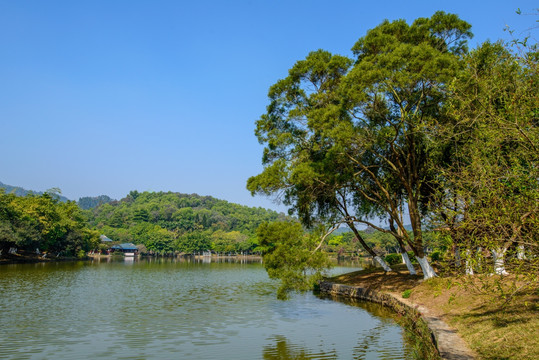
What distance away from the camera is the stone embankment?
10344 millimetres

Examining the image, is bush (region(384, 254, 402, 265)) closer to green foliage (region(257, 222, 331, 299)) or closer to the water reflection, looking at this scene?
green foliage (region(257, 222, 331, 299))

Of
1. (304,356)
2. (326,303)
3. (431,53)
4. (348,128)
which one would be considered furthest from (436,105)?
(304,356)

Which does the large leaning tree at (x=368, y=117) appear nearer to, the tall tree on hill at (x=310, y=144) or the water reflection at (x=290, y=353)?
the tall tree on hill at (x=310, y=144)

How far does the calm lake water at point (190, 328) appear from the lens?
1290 cm

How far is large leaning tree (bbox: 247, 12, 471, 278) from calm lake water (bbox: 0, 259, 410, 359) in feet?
19.2

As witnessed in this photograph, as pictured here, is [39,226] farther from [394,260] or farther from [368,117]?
[368,117]

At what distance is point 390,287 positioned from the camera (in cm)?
2444

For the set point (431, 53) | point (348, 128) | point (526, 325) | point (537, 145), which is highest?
point (431, 53)

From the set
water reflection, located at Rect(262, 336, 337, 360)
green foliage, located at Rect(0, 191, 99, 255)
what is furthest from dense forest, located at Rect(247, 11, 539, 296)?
green foliage, located at Rect(0, 191, 99, 255)

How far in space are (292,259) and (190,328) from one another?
18.3 ft

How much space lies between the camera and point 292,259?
19109 mm

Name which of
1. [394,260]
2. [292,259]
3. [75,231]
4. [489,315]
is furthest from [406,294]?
[75,231]

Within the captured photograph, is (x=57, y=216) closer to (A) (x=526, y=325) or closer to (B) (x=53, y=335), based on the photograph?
(B) (x=53, y=335)

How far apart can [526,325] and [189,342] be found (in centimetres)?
1052
